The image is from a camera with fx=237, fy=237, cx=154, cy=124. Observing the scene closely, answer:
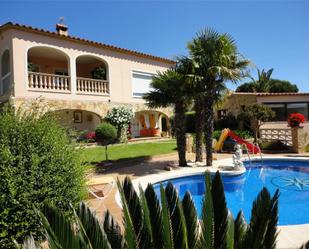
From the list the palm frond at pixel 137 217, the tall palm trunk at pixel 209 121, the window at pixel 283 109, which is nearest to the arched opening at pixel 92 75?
the tall palm trunk at pixel 209 121

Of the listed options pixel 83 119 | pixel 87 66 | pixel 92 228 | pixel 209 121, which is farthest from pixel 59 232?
pixel 87 66

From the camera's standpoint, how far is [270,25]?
1517cm

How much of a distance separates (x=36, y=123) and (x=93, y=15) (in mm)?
13402

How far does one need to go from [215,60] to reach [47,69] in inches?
668

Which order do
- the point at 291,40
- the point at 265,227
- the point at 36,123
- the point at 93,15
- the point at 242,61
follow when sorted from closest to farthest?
the point at 265,227
the point at 36,123
the point at 242,61
the point at 93,15
the point at 291,40

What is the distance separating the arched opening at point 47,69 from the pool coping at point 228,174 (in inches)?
464

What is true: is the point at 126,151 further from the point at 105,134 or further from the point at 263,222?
the point at 263,222

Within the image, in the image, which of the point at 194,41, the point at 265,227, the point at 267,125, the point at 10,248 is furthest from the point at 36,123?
the point at 267,125

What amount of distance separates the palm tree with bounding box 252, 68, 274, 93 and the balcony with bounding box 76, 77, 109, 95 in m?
30.6

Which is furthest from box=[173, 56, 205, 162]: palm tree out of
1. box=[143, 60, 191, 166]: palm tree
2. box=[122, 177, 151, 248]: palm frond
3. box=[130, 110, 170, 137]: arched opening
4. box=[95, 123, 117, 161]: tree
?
box=[130, 110, 170, 137]: arched opening

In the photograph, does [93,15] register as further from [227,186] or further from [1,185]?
[1,185]

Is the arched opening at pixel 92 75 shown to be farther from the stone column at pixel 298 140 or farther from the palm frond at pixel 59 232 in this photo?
the palm frond at pixel 59 232

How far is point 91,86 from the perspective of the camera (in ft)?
68.2

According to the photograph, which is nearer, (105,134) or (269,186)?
(269,186)
